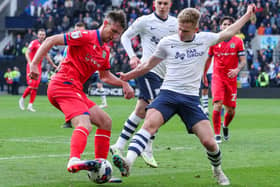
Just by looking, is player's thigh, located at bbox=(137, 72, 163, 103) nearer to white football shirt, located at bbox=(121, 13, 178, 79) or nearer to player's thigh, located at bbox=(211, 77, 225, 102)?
white football shirt, located at bbox=(121, 13, 178, 79)

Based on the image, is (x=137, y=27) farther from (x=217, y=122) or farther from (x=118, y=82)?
(x=217, y=122)

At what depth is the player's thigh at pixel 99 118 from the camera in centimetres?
823

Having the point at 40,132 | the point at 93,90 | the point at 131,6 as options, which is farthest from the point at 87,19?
the point at 40,132

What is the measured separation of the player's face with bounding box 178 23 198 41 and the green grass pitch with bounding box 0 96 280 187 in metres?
1.68

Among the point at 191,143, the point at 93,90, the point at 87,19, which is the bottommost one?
the point at 93,90

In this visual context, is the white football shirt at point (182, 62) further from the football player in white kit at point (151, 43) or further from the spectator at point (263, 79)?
the spectator at point (263, 79)

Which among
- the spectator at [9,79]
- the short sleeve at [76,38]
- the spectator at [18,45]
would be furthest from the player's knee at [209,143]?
the spectator at [18,45]

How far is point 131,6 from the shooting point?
44938 millimetres

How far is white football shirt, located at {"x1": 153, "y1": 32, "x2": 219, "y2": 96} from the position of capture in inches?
319

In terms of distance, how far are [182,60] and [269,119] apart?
1239 centimetres

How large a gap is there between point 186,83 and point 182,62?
9.8 inches

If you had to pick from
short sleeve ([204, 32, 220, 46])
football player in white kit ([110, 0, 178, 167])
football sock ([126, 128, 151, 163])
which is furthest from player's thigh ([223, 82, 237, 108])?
football sock ([126, 128, 151, 163])

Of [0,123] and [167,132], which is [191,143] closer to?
[167,132]

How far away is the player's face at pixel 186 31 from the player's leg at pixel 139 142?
3.02 ft
